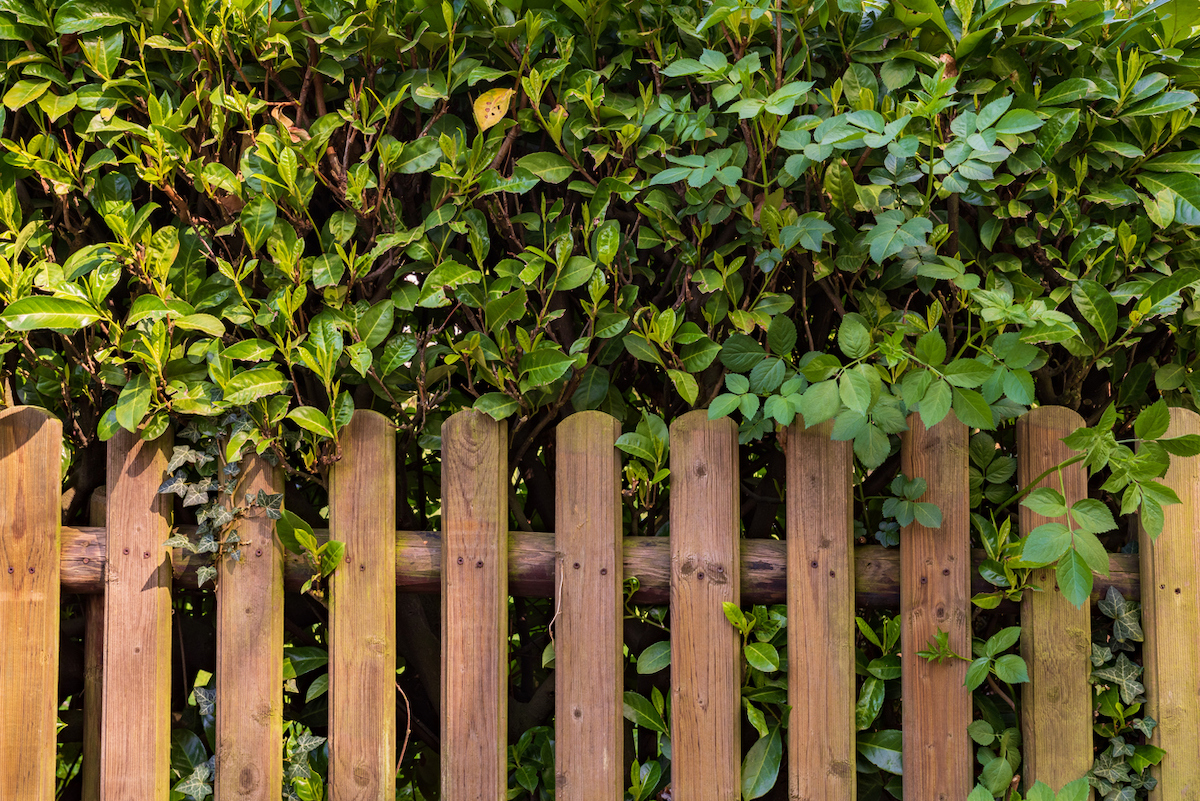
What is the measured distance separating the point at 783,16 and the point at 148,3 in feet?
4.03

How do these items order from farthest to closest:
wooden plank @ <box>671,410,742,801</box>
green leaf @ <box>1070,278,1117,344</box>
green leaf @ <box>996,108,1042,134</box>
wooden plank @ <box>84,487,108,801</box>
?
wooden plank @ <box>84,487,108,801</box> → wooden plank @ <box>671,410,742,801</box> → green leaf @ <box>1070,278,1117,344</box> → green leaf @ <box>996,108,1042,134</box>

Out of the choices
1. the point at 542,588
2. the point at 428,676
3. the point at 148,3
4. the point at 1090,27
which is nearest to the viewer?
the point at 1090,27

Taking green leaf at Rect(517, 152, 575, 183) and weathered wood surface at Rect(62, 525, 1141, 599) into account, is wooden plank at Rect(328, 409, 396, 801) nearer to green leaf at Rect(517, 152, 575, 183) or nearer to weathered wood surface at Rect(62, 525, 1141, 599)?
weathered wood surface at Rect(62, 525, 1141, 599)

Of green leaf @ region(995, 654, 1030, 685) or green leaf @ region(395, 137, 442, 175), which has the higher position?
green leaf @ region(395, 137, 442, 175)

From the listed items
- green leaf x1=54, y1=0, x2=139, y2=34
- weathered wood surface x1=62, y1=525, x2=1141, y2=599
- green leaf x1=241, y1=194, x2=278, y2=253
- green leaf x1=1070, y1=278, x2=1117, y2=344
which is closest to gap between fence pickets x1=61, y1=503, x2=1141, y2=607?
weathered wood surface x1=62, y1=525, x2=1141, y2=599

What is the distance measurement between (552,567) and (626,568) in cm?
15

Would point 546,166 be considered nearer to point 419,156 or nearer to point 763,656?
point 419,156

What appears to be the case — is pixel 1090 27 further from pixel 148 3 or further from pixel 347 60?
pixel 148 3

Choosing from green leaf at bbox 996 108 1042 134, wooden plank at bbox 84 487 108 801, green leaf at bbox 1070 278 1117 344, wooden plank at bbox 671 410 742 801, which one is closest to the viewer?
green leaf at bbox 996 108 1042 134

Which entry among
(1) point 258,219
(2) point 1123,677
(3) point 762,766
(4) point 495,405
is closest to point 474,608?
(4) point 495,405

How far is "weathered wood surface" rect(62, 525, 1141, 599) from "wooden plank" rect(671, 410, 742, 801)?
59 mm

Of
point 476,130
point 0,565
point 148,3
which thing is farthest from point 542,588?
point 148,3

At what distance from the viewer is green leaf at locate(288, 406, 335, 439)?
1569 millimetres

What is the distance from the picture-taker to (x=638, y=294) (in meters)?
1.75
